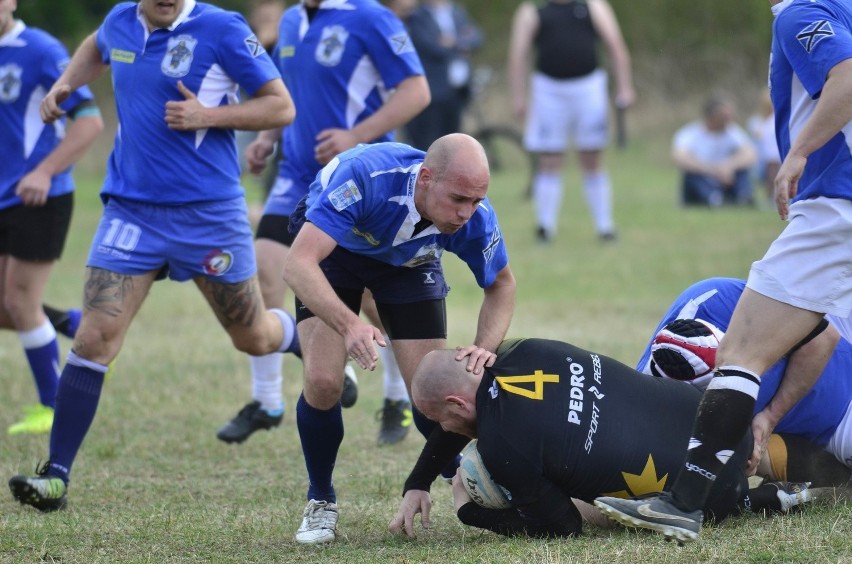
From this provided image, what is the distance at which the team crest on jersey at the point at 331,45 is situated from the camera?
21.4ft

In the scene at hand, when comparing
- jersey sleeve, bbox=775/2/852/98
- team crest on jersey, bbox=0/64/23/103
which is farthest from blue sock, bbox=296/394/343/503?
team crest on jersey, bbox=0/64/23/103

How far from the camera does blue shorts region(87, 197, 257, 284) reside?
5.38 meters

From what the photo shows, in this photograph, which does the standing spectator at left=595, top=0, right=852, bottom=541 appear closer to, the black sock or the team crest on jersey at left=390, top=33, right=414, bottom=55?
the black sock

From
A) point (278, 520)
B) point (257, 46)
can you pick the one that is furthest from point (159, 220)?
point (278, 520)

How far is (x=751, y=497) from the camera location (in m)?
4.62

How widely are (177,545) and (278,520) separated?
0.55m

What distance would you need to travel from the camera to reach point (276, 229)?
671 cm

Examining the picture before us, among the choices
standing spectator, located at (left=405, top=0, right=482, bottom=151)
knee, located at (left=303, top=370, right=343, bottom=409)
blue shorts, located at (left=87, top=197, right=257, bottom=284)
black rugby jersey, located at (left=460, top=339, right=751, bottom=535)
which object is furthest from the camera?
standing spectator, located at (left=405, top=0, right=482, bottom=151)

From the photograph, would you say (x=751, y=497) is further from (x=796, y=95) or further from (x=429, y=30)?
(x=429, y=30)

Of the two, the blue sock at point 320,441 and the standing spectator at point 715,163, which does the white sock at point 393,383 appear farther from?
the standing spectator at point 715,163

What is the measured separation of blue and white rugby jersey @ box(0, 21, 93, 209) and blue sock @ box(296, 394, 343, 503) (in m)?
2.65

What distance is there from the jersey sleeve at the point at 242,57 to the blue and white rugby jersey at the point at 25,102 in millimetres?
1292

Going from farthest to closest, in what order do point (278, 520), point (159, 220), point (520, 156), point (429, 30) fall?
point (520, 156), point (429, 30), point (159, 220), point (278, 520)

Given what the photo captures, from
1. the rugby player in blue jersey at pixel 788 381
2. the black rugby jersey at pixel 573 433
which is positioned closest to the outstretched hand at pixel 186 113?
the black rugby jersey at pixel 573 433
